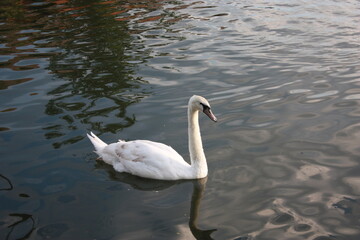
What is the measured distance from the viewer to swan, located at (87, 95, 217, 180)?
23.4 feet

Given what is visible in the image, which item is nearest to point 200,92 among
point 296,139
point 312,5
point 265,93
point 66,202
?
point 265,93

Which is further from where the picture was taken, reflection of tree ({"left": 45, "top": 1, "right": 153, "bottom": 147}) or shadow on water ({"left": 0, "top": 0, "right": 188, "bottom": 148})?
shadow on water ({"left": 0, "top": 0, "right": 188, "bottom": 148})

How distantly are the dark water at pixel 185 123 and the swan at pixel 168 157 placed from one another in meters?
0.14

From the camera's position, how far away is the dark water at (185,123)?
635cm

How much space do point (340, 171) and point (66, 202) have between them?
12.4ft

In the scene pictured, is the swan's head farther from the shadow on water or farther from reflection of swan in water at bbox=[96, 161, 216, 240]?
the shadow on water

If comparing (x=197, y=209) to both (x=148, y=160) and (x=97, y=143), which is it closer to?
(x=148, y=160)

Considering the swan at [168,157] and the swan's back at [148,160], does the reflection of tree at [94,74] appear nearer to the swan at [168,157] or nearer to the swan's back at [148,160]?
the swan's back at [148,160]

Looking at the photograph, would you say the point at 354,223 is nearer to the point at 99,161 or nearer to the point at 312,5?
the point at 99,161

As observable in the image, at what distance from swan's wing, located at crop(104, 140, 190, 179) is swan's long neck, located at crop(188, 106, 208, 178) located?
0.46 ft

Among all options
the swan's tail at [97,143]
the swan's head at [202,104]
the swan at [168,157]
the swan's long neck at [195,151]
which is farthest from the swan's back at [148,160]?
the swan's head at [202,104]

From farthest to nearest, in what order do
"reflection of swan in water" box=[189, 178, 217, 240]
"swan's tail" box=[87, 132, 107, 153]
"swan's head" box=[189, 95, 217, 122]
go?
"swan's tail" box=[87, 132, 107, 153]
"swan's head" box=[189, 95, 217, 122]
"reflection of swan in water" box=[189, 178, 217, 240]

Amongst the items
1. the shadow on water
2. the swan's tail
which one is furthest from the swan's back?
the shadow on water

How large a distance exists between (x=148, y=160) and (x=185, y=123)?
202 centimetres
